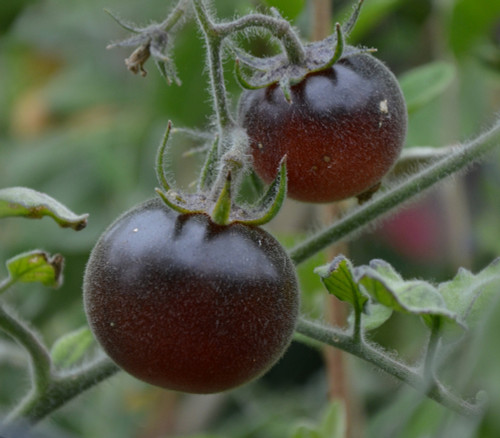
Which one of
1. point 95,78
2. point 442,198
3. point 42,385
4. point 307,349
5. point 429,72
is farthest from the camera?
point 95,78

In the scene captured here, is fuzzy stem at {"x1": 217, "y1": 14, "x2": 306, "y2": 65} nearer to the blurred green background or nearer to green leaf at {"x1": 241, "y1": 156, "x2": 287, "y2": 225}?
green leaf at {"x1": 241, "y1": 156, "x2": 287, "y2": 225}

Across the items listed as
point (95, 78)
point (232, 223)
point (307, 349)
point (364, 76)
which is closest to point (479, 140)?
point (364, 76)

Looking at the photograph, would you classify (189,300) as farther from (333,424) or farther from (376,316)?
(333,424)

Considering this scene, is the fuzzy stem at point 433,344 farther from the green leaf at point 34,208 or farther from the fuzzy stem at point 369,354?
the green leaf at point 34,208

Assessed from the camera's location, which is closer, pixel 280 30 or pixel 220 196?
pixel 220 196

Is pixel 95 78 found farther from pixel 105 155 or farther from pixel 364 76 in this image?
pixel 364 76

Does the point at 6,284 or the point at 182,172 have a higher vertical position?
the point at 6,284

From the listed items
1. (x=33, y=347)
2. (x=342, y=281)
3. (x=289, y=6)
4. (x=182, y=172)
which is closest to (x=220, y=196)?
(x=342, y=281)
